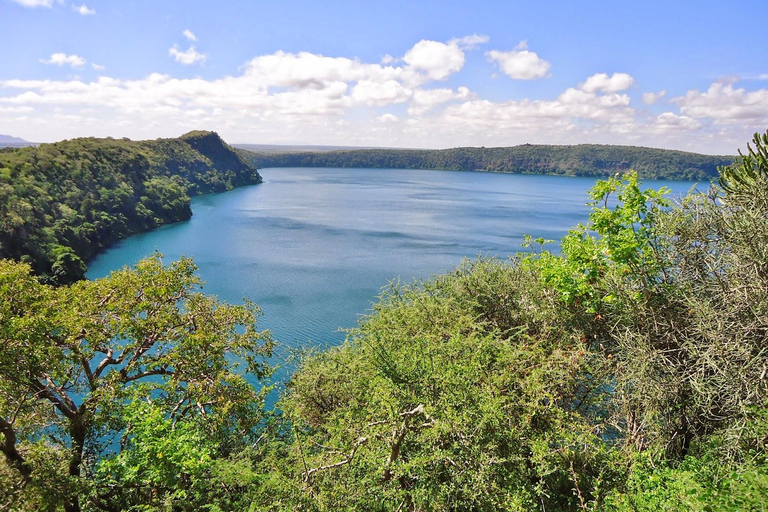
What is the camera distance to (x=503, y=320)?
14.5 m

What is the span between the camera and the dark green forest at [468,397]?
7422mm

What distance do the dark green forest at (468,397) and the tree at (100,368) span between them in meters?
0.05

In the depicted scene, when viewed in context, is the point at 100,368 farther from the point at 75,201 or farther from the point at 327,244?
the point at 75,201

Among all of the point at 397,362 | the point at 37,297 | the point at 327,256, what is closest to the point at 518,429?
the point at 397,362

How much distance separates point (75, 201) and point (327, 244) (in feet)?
113

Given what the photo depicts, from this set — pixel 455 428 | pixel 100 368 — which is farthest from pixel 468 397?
pixel 100 368

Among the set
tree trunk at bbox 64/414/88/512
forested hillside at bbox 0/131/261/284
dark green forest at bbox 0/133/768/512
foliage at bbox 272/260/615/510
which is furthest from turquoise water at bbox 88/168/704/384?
tree trunk at bbox 64/414/88/512

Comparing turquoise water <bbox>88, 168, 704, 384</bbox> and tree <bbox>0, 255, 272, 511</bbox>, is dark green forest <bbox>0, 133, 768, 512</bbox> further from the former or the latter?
turquoise water <bbox>88, 168, 704, 384</bbox>

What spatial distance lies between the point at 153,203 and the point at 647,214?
260 ft

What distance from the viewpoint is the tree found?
8.45m

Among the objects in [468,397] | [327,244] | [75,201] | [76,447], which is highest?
[75,201]

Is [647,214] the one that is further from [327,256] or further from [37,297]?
[327,256]

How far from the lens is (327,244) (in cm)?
5616

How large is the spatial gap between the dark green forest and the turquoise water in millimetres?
12464
